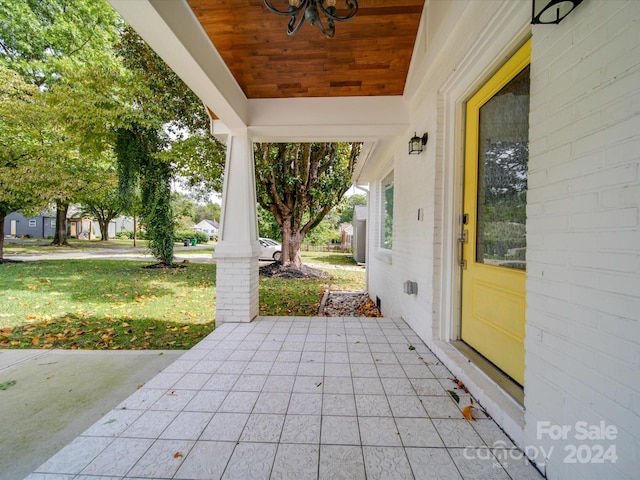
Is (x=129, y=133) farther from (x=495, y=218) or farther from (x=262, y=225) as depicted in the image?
(x=495, y=218)

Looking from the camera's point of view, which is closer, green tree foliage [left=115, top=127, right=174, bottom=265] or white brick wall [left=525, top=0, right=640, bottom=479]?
white brick wall [left=525, top=0, right=640, bottom=479]

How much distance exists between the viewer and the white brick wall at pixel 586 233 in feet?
3.18

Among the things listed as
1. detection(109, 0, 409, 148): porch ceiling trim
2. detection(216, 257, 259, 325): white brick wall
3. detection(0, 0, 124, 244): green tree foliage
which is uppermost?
detection(0, 0, 124, 244): green tree foliage

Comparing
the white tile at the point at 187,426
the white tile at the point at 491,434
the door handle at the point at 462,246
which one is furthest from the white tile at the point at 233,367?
the door handle at the point at 462,246

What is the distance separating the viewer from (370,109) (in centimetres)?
367

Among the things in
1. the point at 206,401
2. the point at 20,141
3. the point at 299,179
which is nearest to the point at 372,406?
the point at 206,401

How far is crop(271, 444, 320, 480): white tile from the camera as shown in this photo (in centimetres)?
134

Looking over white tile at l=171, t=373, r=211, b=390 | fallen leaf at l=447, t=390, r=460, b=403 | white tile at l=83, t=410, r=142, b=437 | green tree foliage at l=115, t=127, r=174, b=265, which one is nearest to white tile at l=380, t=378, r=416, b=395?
fallen leaf at l=447, t=390, r=460, b=403

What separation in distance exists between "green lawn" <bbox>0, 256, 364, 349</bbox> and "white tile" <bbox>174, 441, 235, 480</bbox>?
247cm

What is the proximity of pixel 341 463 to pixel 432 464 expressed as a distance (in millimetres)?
450

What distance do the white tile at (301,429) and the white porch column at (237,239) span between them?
2.11 meters

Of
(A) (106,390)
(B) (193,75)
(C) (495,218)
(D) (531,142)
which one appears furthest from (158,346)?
(D) (531,142)

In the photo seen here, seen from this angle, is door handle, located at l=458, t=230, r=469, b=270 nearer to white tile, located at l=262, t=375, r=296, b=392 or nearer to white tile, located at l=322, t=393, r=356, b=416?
white tile, located at l=322, t=393, r=356, b=416

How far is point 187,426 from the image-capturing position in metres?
1.67
